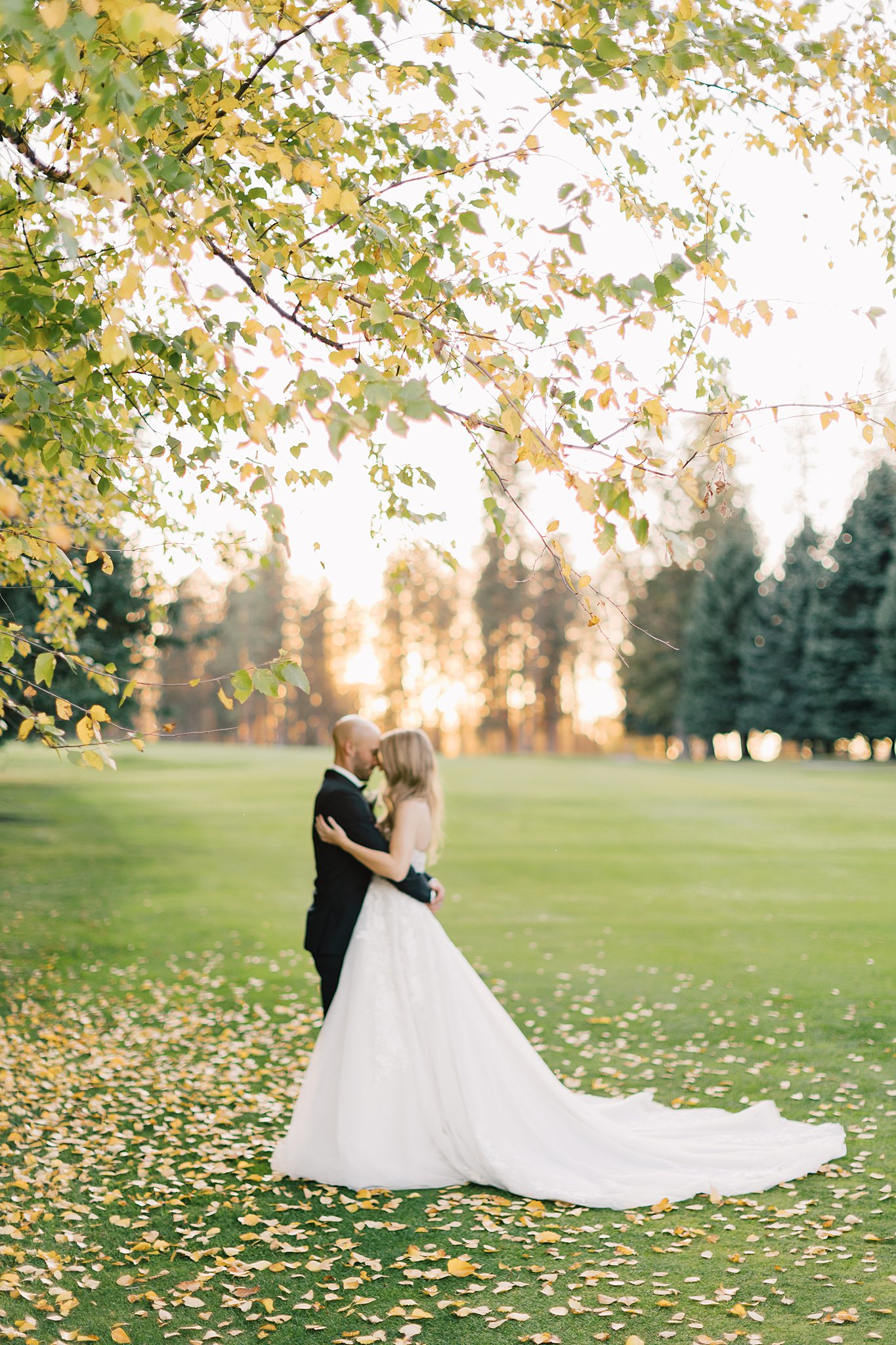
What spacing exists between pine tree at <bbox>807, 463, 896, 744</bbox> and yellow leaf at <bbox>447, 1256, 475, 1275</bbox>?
48128 mm

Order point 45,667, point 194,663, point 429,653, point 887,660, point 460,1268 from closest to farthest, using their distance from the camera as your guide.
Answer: point 45,667, point 460,1268, point 887,660, point 429,653, point 194,663

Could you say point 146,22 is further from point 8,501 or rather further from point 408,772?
point 408,772

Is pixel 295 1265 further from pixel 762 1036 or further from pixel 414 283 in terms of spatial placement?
pixel 762 1036

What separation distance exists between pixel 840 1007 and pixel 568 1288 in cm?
633

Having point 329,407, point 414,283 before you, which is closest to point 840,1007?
point 414,283

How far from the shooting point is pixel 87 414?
5.11 meters

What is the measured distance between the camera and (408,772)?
6836mm

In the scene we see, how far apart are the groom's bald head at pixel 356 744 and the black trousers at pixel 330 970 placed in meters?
1.07

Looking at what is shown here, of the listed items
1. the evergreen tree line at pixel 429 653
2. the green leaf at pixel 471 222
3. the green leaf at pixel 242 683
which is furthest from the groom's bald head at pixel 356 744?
the evergreen tree line at pixel 429 653

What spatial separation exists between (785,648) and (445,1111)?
5238cm

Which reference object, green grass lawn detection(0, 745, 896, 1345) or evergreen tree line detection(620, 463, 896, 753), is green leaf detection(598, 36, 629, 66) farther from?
evergreen tree line detection(620, 463, 896, 753)

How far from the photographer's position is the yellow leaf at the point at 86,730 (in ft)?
14.8

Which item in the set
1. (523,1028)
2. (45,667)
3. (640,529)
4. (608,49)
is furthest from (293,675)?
(523,1028)

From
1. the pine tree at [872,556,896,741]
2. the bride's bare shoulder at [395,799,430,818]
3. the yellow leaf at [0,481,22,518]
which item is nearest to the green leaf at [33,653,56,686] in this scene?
the yellow leaf at [0,481,22,518]
